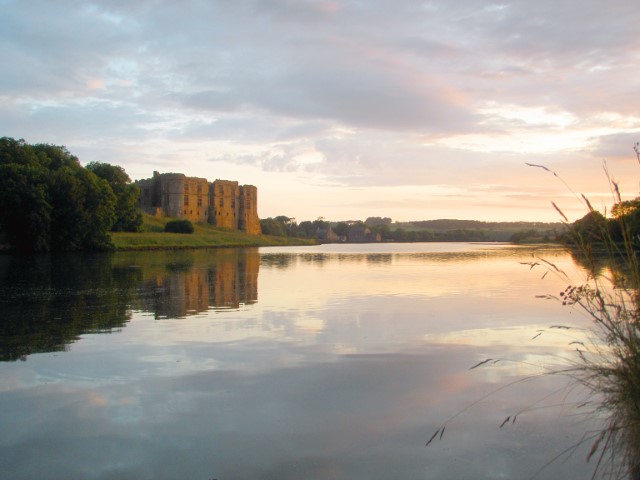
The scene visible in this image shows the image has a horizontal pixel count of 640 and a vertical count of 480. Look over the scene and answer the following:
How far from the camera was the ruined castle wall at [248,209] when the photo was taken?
118875 mm

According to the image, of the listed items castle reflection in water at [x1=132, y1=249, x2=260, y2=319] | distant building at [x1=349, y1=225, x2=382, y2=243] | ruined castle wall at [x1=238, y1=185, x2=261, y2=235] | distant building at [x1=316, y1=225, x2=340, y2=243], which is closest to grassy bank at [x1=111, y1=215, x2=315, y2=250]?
ruined castle wall at [x1=238, y1=185, x2=261, y2=235]

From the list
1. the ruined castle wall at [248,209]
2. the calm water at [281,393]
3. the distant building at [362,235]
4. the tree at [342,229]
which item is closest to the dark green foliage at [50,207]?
the calm water at [281,393]

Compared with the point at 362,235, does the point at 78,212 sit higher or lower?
higher

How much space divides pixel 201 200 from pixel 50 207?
2465 inches

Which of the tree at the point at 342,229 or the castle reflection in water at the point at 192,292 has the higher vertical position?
the tree at the point at 342,229

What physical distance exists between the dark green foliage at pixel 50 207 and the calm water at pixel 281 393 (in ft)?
119

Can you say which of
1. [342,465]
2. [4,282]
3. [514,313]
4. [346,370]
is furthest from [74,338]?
[4,282]

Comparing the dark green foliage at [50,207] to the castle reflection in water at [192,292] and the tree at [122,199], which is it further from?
the castle reflection in water at [192,292]

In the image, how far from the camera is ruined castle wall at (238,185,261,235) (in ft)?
390

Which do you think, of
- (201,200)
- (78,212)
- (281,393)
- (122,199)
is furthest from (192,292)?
(201,200)

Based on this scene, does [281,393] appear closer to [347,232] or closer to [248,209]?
[248,209]

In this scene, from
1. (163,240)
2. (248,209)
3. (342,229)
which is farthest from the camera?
(342,229)

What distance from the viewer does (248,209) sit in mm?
120188

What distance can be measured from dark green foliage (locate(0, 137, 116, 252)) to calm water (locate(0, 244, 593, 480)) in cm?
3641
